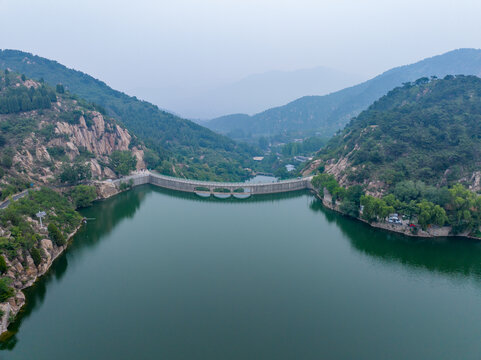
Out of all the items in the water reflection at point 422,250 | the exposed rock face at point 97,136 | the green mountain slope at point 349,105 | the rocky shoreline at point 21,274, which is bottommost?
the rocky shoreline at point 21,274

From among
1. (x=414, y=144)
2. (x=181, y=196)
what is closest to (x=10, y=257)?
(x=181, y=196)

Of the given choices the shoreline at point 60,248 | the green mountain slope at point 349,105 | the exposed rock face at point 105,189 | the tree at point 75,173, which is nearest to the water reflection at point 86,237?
the shoreline at point 60,248

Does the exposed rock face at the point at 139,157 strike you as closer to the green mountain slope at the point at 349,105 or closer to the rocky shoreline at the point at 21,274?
the rocky shoreline at the point at 21,274

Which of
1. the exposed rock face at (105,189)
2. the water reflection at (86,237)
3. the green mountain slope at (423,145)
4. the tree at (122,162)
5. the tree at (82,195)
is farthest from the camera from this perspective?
the tree at (122,162)

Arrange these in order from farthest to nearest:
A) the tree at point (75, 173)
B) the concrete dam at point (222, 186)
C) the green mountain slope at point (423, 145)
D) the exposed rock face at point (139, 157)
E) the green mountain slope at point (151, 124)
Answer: the green mountain slope at point (151, 124)
the exposed rock face at point (139, 157)
the concrete dam at point (222, 186)
the tree at point (75, 173)
the green mountain slope at point (423, 145)

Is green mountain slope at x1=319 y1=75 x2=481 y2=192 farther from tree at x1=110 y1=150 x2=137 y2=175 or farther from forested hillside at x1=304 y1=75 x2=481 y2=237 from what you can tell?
tree at x1=110 y1=150 x2=137 y2=175

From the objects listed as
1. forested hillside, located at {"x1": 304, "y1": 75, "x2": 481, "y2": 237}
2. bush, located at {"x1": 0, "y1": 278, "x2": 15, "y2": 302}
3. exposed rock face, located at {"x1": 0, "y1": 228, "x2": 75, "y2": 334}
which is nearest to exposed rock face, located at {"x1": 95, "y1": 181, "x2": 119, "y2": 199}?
exposed rock face, located at {"x1": 0, "y1": 228, "x2": 75, "y2": 334}

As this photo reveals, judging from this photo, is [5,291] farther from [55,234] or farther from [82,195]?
[82,195]

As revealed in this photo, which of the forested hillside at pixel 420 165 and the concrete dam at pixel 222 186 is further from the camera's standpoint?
the concrete dam at pixel 222 186
